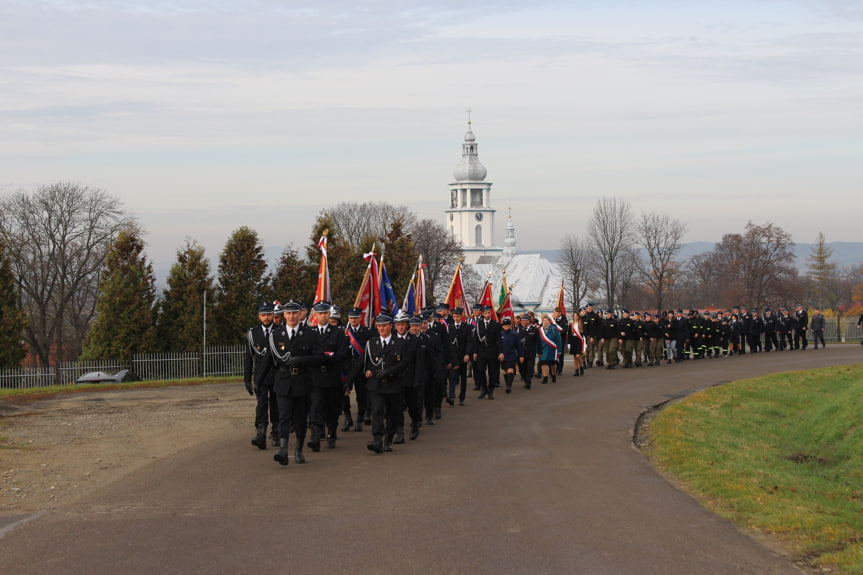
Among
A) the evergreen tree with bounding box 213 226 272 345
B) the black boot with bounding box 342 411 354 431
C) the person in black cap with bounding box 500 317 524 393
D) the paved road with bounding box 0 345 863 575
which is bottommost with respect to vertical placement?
the paved road with bounding box 0 345 863 575

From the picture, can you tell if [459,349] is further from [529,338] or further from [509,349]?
[529,338]

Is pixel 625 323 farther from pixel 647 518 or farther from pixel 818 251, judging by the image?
pixel 818 251

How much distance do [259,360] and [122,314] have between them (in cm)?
2190

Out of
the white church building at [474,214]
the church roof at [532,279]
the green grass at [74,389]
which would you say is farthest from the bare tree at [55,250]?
the white church building at [474,214]

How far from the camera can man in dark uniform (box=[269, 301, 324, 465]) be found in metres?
11.4

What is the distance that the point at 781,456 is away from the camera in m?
14.1

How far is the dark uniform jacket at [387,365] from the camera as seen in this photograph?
39.7ft

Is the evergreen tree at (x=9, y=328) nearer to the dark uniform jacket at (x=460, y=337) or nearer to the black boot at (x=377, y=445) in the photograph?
the dark uniform jacket at (x=460, y=337)

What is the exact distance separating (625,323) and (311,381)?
17.9m

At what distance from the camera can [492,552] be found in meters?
6.98

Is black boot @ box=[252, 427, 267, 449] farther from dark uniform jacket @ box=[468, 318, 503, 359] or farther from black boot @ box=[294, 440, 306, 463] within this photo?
dark uniform jacket @ box=[468, 318, 503, 359]

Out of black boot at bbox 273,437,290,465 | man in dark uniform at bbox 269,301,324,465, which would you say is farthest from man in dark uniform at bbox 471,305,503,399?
black boot at bbox 273,437,290,465

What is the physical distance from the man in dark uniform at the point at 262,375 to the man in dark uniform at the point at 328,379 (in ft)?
2.07

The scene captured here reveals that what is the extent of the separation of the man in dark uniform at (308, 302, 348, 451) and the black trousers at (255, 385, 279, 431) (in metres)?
0.71
